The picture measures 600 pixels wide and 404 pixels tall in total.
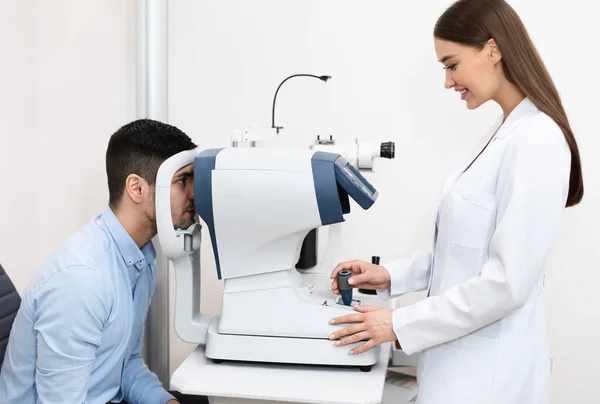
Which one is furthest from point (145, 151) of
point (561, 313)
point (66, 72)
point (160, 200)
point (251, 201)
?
point (561, 313)

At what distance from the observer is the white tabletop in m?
0.99

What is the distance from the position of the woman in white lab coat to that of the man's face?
381mm

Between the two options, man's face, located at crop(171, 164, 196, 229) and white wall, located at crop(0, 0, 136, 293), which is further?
white wall, located at crop(0, 0, 136, 293)

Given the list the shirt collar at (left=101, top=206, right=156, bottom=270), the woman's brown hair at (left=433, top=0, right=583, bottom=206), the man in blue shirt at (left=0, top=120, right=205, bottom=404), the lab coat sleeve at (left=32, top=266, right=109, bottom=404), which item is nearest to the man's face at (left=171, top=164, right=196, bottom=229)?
the man in blue shirt at (left=0, top=120, right=205, bottom=404)

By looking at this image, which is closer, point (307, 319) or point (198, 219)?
point (307, 319)

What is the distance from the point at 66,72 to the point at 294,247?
3.89 feet

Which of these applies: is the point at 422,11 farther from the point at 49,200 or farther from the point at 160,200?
the point at 49,200

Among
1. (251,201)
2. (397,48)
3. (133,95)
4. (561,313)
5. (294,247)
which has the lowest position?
(561,313)

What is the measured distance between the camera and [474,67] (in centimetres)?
107

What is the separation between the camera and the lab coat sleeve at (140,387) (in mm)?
1284

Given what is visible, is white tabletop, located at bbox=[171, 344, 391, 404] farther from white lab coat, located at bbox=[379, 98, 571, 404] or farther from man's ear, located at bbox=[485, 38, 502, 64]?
man's ear, located at bbox=[485, 38, 502, 64]

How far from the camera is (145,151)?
1.19 meters

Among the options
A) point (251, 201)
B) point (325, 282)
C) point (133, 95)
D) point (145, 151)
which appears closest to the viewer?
point (251, 201)

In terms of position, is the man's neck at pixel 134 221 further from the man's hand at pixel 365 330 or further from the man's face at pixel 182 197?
the man's hand at pixel 365 330
